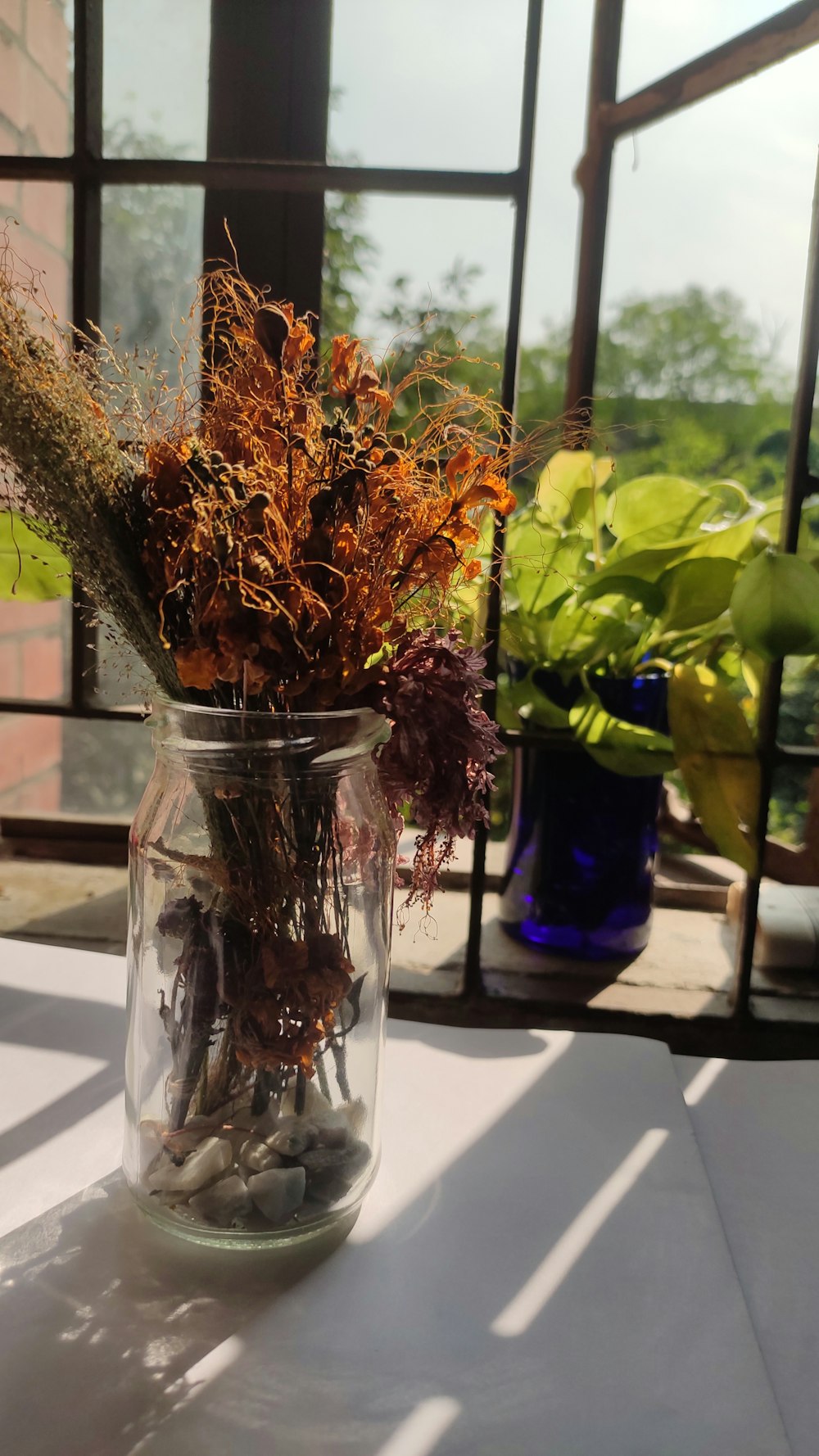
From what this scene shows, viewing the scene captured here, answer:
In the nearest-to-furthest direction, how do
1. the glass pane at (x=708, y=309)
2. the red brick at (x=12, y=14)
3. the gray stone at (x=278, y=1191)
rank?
the gray stone at (x=278, y=1191) < the red brick at (x=12, y=14) < the glass pane at (x=708, y=309)

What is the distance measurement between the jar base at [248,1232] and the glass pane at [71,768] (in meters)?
0.66

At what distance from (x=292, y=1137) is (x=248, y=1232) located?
0.05 meters

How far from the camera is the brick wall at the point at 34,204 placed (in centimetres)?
98

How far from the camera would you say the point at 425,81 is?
3.03ft

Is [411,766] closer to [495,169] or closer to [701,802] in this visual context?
[701,802]

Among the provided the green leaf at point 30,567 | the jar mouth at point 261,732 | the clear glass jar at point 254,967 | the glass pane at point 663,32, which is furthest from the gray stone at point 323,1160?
the glass pane at point 663,32

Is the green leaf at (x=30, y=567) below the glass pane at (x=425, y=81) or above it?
below

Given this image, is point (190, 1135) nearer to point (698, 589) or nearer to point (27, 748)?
point (698, 589)

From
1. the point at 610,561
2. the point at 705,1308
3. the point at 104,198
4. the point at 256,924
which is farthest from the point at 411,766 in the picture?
the point at 104,198

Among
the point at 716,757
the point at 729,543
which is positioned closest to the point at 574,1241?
the point at 716,757

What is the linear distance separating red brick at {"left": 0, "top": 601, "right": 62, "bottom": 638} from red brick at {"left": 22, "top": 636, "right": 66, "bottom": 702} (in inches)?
0.7

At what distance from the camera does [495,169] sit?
2.91 feet

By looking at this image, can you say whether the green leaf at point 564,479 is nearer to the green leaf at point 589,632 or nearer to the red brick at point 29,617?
the green leaf at point 589,632

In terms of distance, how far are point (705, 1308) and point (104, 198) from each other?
1070 millimetres
